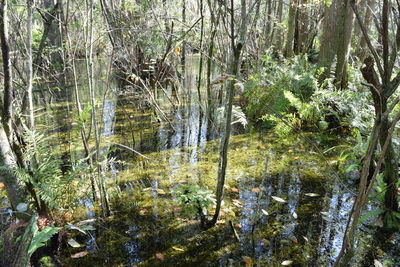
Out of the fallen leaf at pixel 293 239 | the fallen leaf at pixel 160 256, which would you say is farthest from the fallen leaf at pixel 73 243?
the fallen leaf at pixel 293 239

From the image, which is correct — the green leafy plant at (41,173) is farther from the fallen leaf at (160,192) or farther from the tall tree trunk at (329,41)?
the tall tree trunk at (329,41)

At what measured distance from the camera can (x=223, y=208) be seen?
3422mm

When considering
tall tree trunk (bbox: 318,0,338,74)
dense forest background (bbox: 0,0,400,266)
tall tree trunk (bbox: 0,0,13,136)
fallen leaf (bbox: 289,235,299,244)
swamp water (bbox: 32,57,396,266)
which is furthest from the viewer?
tall tree trunk (bbox: 318,0,338,74)

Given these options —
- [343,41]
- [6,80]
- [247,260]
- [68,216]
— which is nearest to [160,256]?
[247,260]

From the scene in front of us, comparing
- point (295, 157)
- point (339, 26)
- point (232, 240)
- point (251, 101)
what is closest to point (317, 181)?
point (295, 157)

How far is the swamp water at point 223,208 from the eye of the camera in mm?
2744

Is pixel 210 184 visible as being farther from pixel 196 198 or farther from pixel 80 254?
pixel 80 254

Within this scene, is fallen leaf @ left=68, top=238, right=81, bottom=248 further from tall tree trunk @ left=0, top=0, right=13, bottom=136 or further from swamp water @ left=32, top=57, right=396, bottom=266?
tall tree trunk @ left=0, top=0, right=13, bottom=136

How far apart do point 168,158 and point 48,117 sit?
403 cm

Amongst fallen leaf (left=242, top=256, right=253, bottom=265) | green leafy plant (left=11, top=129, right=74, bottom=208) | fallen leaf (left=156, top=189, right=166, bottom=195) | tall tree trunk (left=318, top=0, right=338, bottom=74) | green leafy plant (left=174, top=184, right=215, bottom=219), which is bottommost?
fallen leaf (left=242, top=256, right=253, bottom=265)

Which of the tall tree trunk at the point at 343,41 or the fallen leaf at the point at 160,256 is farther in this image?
the tall tree trunk at the point at 343,41

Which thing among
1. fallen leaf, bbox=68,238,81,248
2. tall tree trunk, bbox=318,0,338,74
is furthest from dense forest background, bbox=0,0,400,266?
tall tree trunk, bbox=318,0,338,74

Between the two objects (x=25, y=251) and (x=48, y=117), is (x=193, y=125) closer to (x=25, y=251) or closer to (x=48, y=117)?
(x=48, y=117)

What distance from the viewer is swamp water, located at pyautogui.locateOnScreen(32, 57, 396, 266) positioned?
2.74 m
